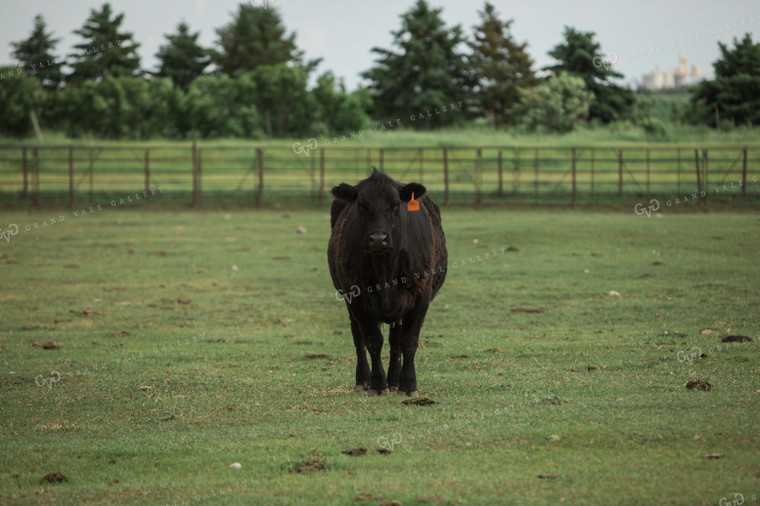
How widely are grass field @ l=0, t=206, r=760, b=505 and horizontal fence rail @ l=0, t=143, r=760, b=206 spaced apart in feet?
57.7

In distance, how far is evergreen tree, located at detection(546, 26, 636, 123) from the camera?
172 feet

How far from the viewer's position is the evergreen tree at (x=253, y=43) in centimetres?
7206

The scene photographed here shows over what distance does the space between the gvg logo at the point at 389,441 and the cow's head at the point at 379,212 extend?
190 centimetres

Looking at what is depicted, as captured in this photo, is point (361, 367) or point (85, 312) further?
point (85, 312)

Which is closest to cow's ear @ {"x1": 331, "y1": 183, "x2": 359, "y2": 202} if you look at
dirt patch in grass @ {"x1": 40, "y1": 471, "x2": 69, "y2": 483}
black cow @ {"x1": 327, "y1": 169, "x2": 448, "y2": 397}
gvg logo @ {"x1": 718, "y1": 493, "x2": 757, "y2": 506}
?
black cow @ {"x1": 327, "y1": 169, "x2": 448, "y2": 397}

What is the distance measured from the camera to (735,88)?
1984 inches

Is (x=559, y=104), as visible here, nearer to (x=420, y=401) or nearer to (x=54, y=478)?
(x=420, y=401)

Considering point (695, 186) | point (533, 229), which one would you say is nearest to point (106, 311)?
point (533, 229)

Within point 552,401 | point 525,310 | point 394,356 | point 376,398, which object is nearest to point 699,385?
point 552,401

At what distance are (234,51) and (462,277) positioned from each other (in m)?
59.9

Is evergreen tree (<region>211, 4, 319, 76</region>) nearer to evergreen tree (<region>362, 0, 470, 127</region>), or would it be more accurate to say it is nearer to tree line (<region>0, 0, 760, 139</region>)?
tree line (<region>0, 0, 760, 139</region>)

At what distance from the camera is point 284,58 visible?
73.2 meters

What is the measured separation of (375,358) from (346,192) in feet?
5.29

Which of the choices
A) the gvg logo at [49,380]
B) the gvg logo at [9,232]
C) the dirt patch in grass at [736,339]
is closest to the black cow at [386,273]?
the gvg logo at [49,380]
